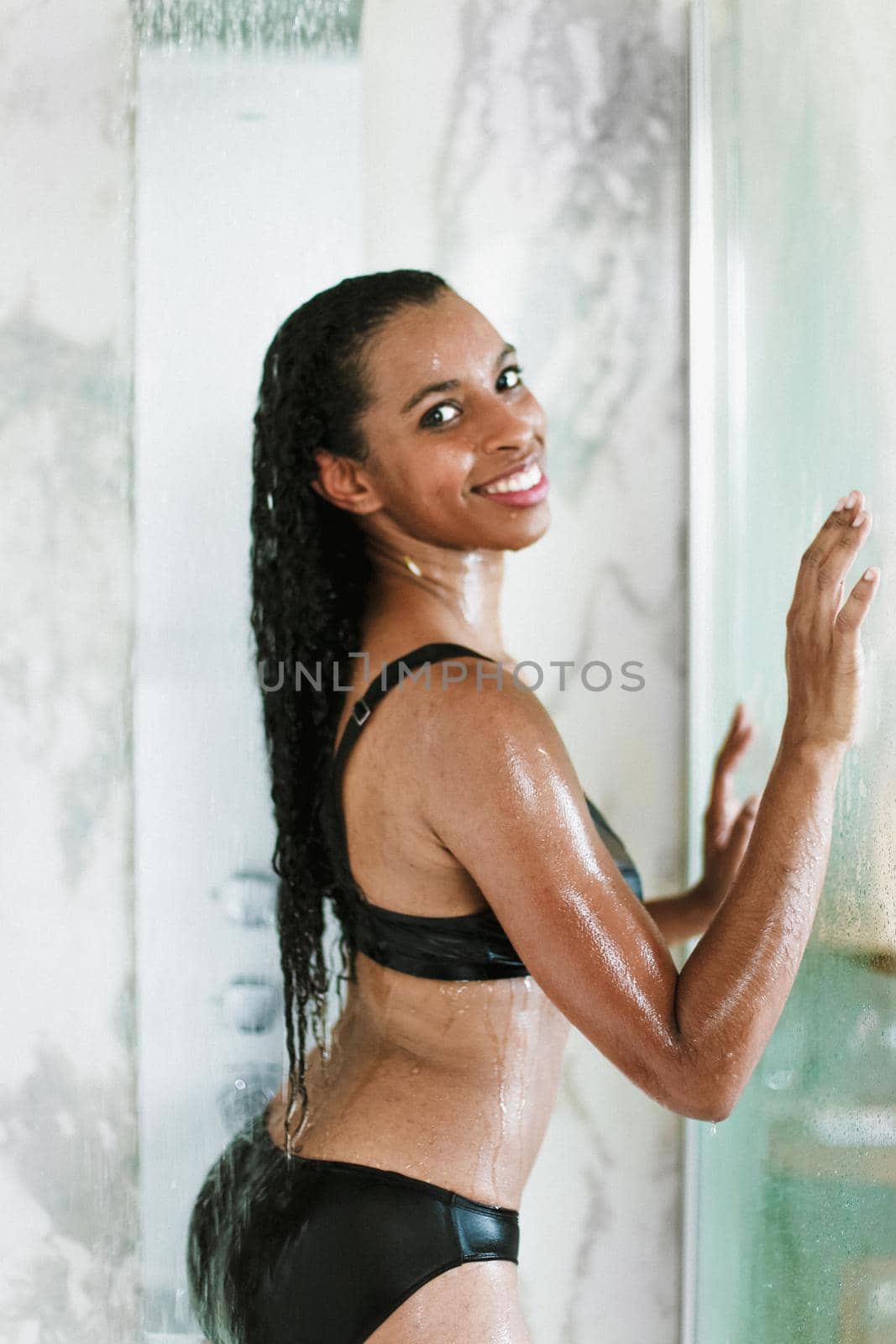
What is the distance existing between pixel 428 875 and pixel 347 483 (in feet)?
1.19

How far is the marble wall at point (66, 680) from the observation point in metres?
1.48

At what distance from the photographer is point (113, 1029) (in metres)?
1.51

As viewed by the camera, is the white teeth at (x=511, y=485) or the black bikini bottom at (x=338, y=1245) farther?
the white teeth at (x=511, y=485)

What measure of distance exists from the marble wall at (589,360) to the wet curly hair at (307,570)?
1.28ft

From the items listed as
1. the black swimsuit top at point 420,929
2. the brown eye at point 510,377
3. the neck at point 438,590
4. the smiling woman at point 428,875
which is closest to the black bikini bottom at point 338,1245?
the smiling woman at point 428,875

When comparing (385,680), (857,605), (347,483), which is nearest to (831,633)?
(857,605)

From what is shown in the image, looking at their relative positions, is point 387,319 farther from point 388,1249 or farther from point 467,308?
point 388,1249

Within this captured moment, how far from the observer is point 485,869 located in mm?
893

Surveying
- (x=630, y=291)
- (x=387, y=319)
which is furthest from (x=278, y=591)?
(x=630, y=291)

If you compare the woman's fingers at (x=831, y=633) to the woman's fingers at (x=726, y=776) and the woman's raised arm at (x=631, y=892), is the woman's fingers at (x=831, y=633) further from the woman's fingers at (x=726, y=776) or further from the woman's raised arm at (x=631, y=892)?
the woman's fingers at (x=726, y=776)

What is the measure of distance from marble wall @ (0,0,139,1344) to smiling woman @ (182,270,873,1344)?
0.38m

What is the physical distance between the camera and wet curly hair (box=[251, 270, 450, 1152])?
1087 mm

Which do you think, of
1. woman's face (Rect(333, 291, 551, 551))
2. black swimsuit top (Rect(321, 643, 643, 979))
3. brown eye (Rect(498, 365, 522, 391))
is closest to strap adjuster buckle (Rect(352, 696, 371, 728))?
black swimsuit top (Rect(321, 643, 643, 979))

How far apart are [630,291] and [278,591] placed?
0.64 meters
